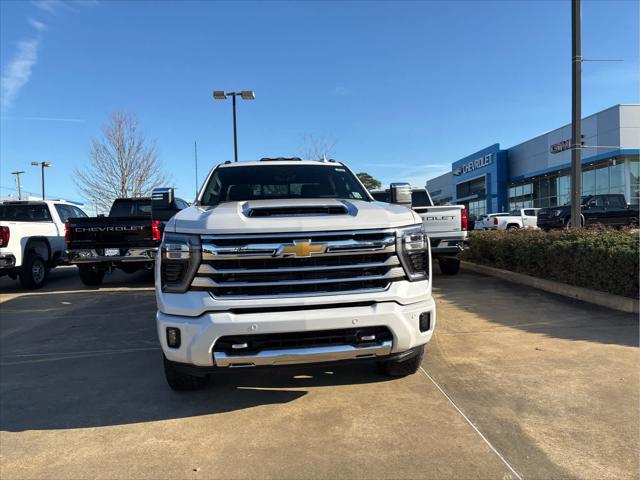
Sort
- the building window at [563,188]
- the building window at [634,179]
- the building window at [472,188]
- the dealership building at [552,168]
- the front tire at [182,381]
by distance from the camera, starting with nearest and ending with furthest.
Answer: the front tire at [182,381] → the dealership building at [552,168] → the building window at [634,179] → the building window at [563,188] → the building window at [472,188]

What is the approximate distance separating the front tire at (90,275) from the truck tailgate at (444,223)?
718 cm

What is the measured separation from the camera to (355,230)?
3.22 m

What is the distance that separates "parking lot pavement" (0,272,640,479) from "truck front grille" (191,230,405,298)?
24.7 inches

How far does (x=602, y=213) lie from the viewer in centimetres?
1953

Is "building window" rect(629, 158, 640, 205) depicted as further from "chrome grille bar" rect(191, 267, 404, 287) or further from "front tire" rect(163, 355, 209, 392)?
"front tire" rect(163, 355, 209, 392)

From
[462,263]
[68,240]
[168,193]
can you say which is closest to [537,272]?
[462,263]

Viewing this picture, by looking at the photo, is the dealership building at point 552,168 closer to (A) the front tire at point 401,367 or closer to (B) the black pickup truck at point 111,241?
(B) the black pickup truck at point 111,241

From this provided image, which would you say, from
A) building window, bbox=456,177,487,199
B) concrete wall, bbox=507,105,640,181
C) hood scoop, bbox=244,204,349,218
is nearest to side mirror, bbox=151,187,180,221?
hood scoop, bbox=244,204,349,218

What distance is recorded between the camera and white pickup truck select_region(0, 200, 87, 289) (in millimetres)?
8898

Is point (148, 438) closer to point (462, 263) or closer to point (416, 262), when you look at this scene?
point (416, 262)

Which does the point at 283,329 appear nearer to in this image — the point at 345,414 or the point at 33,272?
the point at 345,414

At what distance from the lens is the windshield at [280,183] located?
4781mm

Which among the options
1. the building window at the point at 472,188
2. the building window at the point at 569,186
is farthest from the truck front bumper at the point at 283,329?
the building window at the point at 472,188

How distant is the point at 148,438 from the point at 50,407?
1.14 metres
